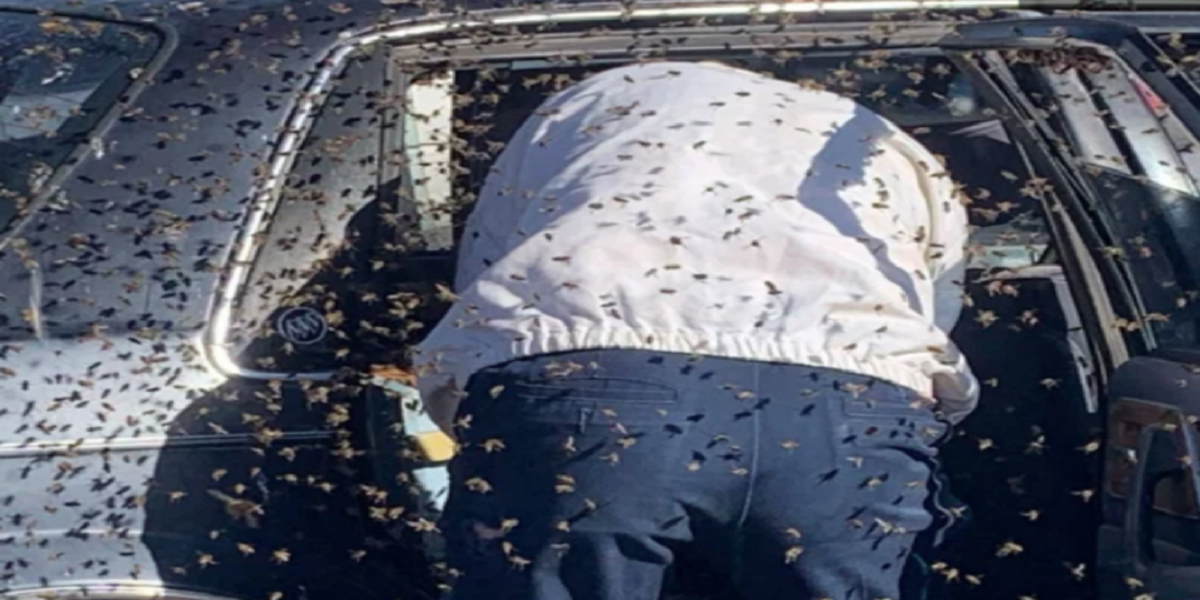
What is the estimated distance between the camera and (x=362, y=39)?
10.3 feet

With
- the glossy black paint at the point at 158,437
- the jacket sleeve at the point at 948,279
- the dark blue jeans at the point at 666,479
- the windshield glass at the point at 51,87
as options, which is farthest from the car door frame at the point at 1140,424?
the windshield glass at the point at 51,87

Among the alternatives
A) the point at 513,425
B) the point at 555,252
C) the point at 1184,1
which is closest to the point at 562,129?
the point at 555,252

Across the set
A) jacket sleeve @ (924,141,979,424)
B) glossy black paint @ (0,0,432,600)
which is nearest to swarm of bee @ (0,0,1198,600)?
glossy black paint @ (0,0,432,600)

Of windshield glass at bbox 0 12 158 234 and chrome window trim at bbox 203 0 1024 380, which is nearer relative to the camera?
chrome window trim at bbox 203 0 1024 380

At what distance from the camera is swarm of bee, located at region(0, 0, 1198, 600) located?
277cm

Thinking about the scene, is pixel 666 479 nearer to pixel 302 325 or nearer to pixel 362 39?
pixel 302 325

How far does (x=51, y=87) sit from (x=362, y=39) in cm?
61

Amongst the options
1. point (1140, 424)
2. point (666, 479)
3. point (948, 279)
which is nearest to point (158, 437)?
point (666, 479)

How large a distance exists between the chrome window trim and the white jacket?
0.40 meters

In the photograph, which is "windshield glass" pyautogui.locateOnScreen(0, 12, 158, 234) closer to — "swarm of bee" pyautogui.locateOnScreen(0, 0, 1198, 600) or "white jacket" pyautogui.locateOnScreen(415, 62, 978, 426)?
"swarm of bee" pyautogui.locateOnScreen(0, 0, 1198, 600)

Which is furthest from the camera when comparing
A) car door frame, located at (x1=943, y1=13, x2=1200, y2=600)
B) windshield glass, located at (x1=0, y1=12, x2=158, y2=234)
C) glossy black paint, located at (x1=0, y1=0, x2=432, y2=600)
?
windshield glass, located at (x1=0, y1=12, x2=158, y2=234)

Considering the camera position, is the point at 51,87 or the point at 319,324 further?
the point at 51,87

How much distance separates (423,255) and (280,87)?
0.41 metres

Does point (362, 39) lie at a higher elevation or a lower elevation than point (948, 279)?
higher
